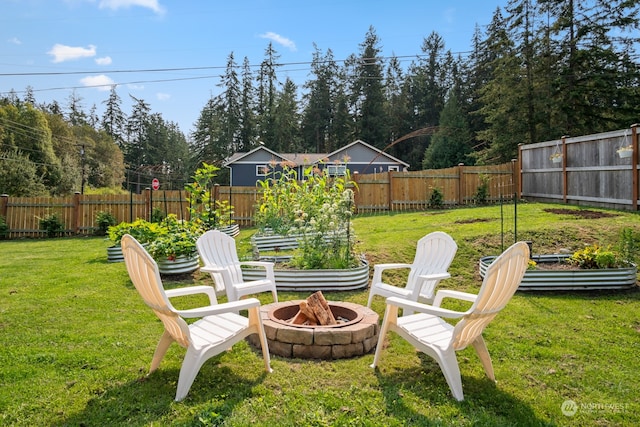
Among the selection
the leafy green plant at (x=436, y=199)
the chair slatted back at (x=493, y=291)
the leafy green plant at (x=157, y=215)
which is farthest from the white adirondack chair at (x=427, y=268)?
the leafy green plant at (x=436, y=199)

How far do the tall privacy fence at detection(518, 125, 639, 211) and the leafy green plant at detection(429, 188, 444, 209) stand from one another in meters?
2.48

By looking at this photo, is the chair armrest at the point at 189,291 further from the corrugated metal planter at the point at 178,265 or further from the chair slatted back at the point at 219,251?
the corrugated metal planter at the point at 178,265

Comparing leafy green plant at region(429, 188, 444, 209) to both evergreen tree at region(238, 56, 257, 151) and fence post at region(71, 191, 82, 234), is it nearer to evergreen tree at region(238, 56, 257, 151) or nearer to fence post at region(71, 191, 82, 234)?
fence post at region(71, 191, 82, 234)

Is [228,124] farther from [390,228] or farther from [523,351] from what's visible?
[523,351]

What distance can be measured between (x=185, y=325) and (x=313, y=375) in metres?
0.91

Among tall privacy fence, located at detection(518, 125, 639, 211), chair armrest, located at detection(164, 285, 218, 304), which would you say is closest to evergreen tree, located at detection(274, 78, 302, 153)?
tall privacy fence, located at detection(518, 125, 639, 211)

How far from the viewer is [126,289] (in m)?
5.06

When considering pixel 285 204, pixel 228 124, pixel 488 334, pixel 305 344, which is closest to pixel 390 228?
pixel 285 204

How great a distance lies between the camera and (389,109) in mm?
35531

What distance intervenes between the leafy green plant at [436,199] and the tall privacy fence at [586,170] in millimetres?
2482

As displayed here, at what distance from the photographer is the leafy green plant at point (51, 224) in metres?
11.6

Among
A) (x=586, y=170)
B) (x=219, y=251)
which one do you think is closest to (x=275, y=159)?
(x=586, y=170)

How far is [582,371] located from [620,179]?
827cm

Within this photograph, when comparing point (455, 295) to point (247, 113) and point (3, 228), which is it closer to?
point (3, 228)
